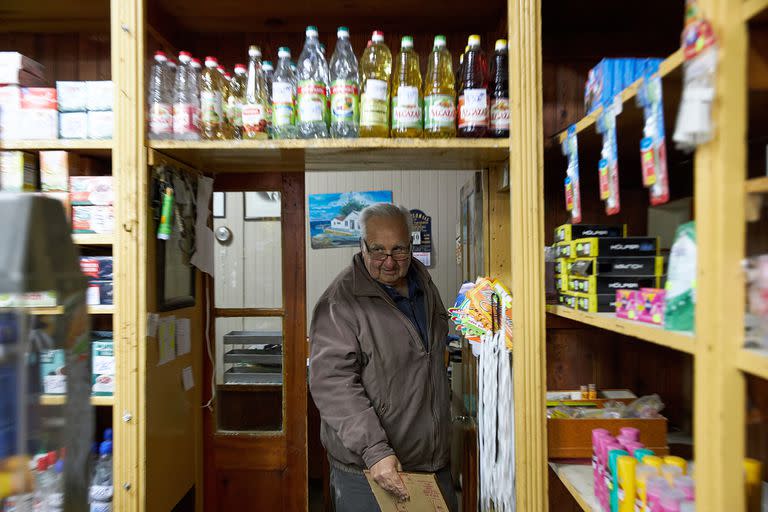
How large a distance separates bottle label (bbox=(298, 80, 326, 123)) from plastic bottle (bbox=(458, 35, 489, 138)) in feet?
1.39

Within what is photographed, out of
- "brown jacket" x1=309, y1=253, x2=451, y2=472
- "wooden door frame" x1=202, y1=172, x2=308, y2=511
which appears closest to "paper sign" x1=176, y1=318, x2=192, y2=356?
"wooden door frame" x1=202, y1=172, x2=308, y2=511

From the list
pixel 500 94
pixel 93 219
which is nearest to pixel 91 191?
pixel 93 219

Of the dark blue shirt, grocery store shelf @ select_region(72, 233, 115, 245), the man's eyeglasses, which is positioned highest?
grocery store shelf @ select_region(72, 233, 115, 245)

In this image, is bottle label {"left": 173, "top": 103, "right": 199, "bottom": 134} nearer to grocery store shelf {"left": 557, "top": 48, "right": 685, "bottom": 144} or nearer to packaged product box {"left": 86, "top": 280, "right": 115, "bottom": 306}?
packaged product box {"left": 86, "top": 280, "right": 115, "bottom": 306}

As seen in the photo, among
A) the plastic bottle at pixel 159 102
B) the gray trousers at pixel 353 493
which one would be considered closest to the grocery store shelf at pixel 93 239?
the plastic bottle at pixel 159 102

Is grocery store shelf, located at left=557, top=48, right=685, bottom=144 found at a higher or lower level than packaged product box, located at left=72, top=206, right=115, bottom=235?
higher

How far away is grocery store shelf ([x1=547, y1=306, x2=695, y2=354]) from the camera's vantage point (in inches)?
34.4

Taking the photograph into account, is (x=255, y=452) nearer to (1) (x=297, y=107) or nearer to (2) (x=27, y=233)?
(1) (x=297, y=107)

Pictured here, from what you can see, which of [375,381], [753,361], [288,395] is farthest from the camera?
[288,395]

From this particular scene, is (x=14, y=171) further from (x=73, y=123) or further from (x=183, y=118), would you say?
(x=183, y=118)

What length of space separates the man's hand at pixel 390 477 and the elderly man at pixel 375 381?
0.15ft

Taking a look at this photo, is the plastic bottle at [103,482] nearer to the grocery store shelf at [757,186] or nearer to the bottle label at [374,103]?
the bottle label at [374,103]

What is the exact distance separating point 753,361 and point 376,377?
134cm

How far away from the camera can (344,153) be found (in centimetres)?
160
